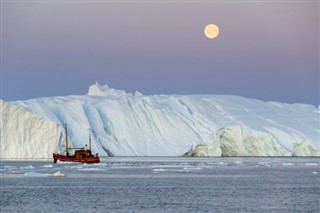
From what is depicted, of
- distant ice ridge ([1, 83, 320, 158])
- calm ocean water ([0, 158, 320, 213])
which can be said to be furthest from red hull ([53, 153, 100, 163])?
calm ocean water ([0, 158, 320, 213])

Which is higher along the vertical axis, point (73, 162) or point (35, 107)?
point (35, 107)

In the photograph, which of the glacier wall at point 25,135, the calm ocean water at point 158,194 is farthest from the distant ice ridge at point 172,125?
the calm ocean water at point 158,194

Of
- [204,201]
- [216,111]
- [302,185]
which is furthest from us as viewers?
[216,111]

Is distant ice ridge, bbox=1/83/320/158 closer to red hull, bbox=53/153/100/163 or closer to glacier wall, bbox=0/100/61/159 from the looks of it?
glacier wall, bbox=0/100/61/159

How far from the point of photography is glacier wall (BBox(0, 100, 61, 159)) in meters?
79.9

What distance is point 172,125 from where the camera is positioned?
105m

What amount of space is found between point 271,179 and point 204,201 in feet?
53.9

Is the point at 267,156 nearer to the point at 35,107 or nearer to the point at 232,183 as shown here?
the point at 35,107

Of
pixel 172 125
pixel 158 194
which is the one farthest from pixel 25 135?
pixel 158 194

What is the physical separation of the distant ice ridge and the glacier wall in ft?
0.72

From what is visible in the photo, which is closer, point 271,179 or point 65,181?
point 65,181

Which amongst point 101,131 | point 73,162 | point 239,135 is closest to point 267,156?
point 239,135

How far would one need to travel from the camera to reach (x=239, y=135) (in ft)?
298

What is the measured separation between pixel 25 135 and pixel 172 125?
99.3 ft
